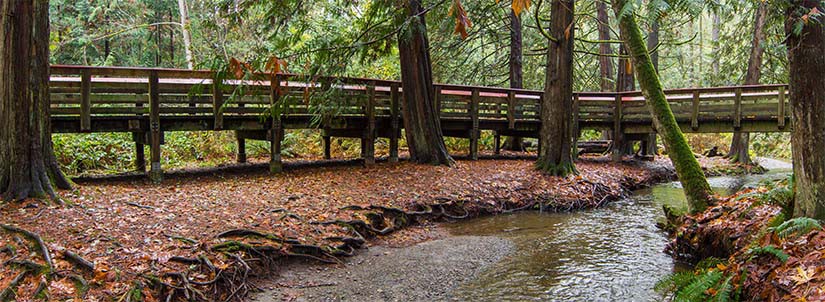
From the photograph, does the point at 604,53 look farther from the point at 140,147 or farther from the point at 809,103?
the point at 140,147

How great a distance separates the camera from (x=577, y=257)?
7906 millimetres

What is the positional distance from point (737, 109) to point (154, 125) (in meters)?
14.5

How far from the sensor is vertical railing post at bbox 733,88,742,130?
1474 centimetres

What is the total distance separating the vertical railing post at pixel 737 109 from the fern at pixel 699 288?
38.1 feet

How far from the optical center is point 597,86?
23984 mm

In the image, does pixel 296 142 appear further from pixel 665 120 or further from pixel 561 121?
pixel 665 120

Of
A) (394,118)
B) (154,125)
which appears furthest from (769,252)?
(154,125)

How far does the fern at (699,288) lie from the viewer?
4.91 metres

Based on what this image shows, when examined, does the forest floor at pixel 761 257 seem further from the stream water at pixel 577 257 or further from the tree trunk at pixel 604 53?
the tree trunk at pixel 604 53

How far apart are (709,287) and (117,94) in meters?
9.73

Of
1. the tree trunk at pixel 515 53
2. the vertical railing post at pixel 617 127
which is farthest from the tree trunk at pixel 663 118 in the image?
the tree trunk at pixel 515 53

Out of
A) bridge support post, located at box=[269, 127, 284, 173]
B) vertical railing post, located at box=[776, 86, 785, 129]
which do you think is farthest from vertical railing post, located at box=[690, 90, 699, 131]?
bridge support post, located at box=[269, 127, 284, 173]

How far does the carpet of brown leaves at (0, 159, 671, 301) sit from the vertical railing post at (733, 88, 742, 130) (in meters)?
3.56

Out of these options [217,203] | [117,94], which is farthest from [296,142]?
[217,203]
